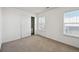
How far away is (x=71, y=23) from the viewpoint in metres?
3.33

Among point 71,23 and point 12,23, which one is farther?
point 12,23

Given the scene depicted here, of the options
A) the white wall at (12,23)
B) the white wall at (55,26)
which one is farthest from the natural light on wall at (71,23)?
the white wall at (12,23)

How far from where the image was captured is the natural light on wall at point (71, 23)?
3095 millimetres

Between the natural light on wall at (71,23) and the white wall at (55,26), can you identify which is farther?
the white wall at (55,26)

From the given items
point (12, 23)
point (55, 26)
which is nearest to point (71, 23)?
point (55, 26)

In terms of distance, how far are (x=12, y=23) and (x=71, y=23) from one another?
2.62 metres

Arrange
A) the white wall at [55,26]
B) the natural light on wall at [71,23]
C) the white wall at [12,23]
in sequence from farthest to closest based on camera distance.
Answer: the white wall at [55,26] → the white wall at [12,23] → the natural light on wall at [71,23]

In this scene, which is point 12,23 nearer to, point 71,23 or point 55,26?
point 55,26

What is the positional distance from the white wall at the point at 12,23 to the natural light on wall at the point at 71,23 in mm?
Result: 1675

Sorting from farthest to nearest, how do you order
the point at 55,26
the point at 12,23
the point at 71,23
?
the point at 55,26
the point at 12,23
the point at 71,23

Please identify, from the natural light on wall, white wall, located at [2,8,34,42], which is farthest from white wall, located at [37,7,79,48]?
white wall, located at [2,8,34,42]

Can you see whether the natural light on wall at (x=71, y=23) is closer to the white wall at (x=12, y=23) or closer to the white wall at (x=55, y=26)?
the white wall at (x=55, y=26)

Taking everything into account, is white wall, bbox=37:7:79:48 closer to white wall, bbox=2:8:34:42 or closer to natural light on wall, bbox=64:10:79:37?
natural light on wall, bbox=64:10:79:37
